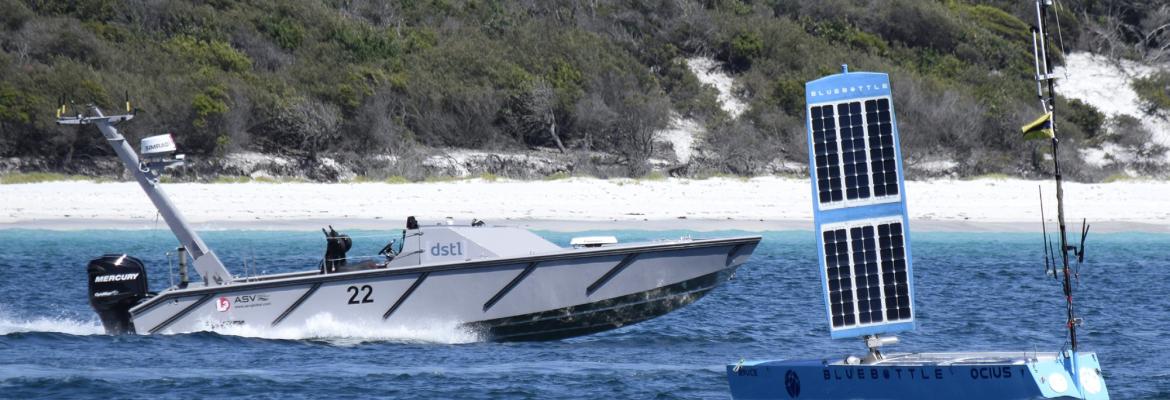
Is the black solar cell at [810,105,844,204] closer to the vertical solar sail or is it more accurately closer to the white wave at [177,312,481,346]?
the vertical solar sail

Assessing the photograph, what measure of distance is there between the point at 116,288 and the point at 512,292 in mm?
4908

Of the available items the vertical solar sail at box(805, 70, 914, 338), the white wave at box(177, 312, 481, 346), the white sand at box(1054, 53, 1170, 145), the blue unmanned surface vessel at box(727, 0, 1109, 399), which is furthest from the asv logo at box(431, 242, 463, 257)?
the white sand at box(1054, 53, 1170, 145)

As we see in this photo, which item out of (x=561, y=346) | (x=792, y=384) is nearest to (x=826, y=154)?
(x=792, y=384)

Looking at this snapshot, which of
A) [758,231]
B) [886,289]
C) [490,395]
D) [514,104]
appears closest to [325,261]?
[490,395]

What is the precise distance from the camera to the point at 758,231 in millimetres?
30516

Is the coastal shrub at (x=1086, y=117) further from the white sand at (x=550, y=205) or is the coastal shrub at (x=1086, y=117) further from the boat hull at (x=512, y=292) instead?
the boat hull at (x=512, y=292)

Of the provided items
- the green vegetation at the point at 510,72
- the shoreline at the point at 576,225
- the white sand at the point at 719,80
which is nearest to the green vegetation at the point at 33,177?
the green vegetation at the point at 510,72

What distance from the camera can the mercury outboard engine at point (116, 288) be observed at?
17469mm

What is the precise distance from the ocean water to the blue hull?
4.74ft

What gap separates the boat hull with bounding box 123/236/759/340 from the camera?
54.6 feet

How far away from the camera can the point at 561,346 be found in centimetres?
1712

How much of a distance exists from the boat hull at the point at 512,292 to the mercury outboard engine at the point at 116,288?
72 cm

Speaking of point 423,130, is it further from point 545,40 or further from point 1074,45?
point 1074,45

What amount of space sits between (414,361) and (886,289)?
5.66 m
